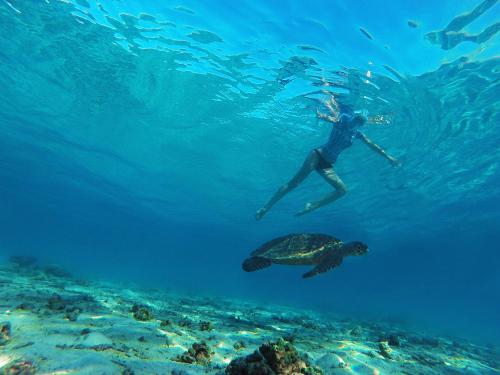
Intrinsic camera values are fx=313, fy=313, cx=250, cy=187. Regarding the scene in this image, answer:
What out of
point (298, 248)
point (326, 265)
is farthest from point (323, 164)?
point (326, 265)

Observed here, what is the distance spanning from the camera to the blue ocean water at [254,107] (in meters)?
13.4

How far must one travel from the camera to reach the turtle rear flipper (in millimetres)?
6521

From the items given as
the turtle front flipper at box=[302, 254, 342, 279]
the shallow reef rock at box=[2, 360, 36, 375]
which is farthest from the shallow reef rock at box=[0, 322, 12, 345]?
the turtle front flipper at box=[302, 254, 342, 279]

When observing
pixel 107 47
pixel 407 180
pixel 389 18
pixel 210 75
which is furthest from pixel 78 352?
pixel 407 180

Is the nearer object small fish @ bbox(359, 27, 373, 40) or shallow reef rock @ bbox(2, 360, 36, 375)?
shallow reef rock @ bbox(2, 360, 36, 375)

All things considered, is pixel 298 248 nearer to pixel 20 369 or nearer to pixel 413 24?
pixel 20 369

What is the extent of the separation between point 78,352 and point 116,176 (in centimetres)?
3867

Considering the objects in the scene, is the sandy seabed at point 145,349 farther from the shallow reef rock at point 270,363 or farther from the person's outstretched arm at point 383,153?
the person's outstretched arm at point 383,153

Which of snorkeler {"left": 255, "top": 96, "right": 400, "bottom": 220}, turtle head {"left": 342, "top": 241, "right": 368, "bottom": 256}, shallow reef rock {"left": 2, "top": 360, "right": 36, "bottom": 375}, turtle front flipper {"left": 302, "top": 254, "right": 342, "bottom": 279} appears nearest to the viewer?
shallow reef rock {"left": 2, "top": 360, "right": 36, "bottom": 375}

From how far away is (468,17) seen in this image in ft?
38.3

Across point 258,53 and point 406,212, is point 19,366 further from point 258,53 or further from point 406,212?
point 406,212

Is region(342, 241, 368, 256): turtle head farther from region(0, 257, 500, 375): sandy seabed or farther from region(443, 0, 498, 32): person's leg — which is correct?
region(443, 0, 498, 32): person's leg

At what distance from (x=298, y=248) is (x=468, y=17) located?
11463 mm

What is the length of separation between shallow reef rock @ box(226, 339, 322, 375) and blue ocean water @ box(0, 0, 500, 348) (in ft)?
41.2
